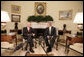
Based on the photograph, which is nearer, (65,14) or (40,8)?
(65,14)

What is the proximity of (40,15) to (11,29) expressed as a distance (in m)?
1.81

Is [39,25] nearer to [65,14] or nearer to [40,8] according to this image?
[40,8]

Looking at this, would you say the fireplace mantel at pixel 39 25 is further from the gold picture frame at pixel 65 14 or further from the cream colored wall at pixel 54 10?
the gold picture frame at pixel 65 14

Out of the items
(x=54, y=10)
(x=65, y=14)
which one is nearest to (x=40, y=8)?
(x=54, y=10)

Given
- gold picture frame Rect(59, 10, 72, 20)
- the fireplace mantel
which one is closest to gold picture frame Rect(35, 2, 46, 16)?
the fireplace mantel

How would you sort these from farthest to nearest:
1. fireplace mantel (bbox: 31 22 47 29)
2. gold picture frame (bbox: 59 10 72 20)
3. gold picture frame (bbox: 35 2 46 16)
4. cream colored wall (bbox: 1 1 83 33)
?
gold picture frame (bbox: 35 2 46 16), fireplace mantel (bbox: 31 22 47 29), gold picture frame (bbox: 59 10 72 20), cream colored wall (bbox: 1 1 83 33)

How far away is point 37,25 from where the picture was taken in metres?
7.89

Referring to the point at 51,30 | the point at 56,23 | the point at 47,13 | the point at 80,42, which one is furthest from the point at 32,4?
the point at 80,42

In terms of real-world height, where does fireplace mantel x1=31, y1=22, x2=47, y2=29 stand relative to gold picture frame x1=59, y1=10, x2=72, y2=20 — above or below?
below

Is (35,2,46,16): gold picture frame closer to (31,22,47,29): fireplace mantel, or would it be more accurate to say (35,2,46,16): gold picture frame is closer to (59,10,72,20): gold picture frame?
(31,22,47,29): fireplace mantel

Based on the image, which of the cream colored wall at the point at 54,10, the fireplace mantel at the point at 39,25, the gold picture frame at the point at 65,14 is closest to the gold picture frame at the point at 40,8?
the cream colored wall at the point at 54,10

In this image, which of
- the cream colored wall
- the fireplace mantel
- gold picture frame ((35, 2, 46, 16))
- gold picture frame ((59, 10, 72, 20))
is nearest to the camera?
the cream colored wall

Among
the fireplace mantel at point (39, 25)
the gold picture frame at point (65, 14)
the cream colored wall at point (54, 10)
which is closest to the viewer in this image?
the cream colored wall at point (54, 10)

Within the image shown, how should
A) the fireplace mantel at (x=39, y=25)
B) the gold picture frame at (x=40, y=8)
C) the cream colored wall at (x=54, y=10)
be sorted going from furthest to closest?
the gold picture frame at (x=40, y=8) < the fireplace mantel at (x=39, y=25) < the cream colored wall at (x=54, y=10)
